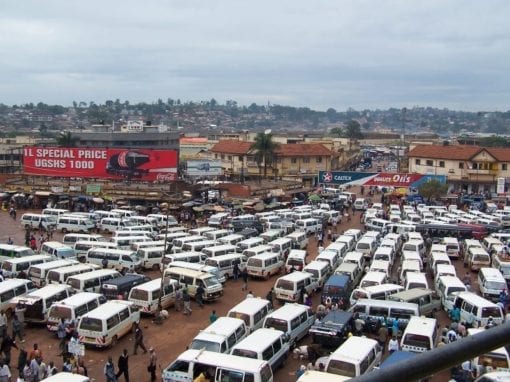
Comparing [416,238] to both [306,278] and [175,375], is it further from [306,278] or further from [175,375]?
[175,375]

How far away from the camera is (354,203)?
4597 cm

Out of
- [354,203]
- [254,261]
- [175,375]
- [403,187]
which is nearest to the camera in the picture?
[175,375]

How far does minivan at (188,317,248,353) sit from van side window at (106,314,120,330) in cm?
257

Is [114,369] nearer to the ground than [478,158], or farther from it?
nearer to the ground

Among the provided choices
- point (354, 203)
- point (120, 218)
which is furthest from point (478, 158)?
point (120, 218)

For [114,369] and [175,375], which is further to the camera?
[114,369]

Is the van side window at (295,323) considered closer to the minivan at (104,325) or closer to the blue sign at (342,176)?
the minivan at (104,325)

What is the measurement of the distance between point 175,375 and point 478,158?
47152mm

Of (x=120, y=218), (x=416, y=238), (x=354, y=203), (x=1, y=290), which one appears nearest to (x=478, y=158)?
(x=354, y=203)

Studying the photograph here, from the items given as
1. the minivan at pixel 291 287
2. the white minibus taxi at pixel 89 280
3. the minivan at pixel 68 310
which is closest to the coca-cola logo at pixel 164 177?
the white minibus taxi at pixel 89 280

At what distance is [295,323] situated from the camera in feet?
51.8

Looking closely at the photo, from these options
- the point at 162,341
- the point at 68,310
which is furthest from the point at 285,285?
the point at 68,310

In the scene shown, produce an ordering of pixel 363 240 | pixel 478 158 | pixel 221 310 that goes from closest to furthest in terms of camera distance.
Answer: pixel 221 310 → pixel 363 240 → pixel 478 158

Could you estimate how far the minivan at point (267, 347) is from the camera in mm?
13062
